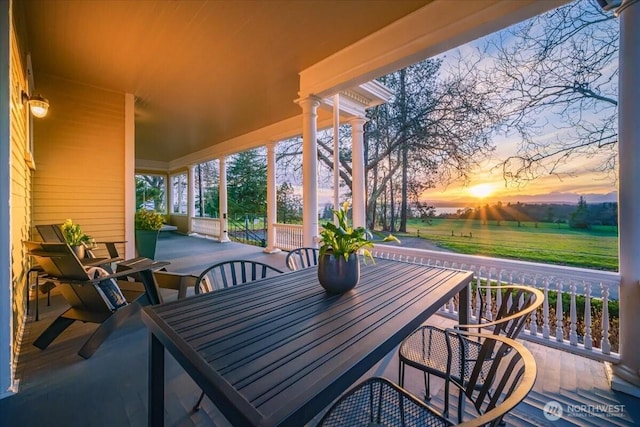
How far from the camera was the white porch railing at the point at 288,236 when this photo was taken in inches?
258

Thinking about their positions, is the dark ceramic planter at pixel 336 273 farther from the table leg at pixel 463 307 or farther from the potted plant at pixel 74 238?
the potted plant at pixel 74 238

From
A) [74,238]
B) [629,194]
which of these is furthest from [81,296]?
[629,194]

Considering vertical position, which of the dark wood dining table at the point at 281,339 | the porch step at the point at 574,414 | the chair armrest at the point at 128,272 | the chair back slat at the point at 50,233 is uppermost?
the chair back slat at the point at 50,233

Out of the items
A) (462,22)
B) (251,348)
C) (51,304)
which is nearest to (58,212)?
(51,304)

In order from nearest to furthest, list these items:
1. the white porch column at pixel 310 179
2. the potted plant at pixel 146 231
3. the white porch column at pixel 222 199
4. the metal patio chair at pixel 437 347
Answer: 1. the metal patio chair at pixel 437 347
2. the white porch column at pixel 310 179
3. the potted plant at pixel 146 231
4. the white porch column at pixel 222 199

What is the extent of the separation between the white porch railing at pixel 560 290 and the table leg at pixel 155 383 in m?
1.90

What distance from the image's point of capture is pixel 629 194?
1857mm

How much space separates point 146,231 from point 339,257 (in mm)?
4617

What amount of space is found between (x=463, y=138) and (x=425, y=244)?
8.19 ft

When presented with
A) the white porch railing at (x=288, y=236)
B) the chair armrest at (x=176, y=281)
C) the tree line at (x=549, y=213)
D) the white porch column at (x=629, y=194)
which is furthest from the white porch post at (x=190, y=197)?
the white porch column at (x=629, y=194)

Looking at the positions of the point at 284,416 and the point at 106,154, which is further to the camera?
the point at 106,154

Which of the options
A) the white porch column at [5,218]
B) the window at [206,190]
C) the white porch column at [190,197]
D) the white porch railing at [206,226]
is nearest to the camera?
the white porch column at [5,218]

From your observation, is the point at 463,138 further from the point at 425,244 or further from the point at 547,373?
the point at 547,373

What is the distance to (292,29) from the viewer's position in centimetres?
295
